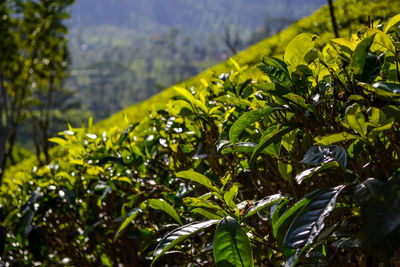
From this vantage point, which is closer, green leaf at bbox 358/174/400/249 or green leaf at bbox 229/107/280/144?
green leaf at bbox 358/174/400/249

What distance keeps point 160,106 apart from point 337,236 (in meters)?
1.19

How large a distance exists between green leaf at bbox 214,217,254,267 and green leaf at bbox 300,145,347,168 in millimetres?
251

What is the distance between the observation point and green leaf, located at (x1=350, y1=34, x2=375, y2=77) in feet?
2.81

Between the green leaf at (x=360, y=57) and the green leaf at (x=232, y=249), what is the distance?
1.64ft

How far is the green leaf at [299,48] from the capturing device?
1.05 metres

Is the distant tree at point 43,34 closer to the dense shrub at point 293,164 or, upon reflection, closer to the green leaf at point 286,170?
the dense shrub at point 293,164

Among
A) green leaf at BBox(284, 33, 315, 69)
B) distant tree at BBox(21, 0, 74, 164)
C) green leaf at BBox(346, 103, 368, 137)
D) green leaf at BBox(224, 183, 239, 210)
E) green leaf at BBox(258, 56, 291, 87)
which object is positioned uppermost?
distant tree at BBox(21, 0, 74, 164)

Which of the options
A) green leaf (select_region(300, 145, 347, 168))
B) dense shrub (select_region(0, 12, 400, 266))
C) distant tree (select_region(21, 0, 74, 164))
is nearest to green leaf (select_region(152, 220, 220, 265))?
dense shrub (select_region(0, 12, 400, 266))

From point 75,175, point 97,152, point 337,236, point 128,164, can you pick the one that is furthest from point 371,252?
point 75,175

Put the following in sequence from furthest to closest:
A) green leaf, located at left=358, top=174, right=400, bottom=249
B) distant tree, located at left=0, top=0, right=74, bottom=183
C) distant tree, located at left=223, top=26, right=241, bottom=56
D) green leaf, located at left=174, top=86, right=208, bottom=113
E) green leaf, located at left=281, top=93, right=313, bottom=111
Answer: distant tree, located at left=0, top=0, right=74, bottom=183 → distant tree, located at left=223, top=26, right=241, bottom=56 → green leaf, located at left=174, top=86, right=208, bottom=113 → green leaf, located at left=281, top=93, right=313, bottom=111 → green leaf, located at left=358, top=174, right=400, bottom=249

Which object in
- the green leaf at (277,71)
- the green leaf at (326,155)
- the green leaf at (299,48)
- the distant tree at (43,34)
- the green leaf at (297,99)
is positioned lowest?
the green leaf at (326,155)

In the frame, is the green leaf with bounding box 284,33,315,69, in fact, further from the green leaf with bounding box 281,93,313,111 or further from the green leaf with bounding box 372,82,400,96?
the green leaf with bounding box 372,82,400,96

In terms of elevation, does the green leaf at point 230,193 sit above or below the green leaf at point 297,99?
below

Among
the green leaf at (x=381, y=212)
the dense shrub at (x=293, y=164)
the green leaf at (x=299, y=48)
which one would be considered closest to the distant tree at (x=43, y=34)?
the dense shrub at (x=293, y=164)
